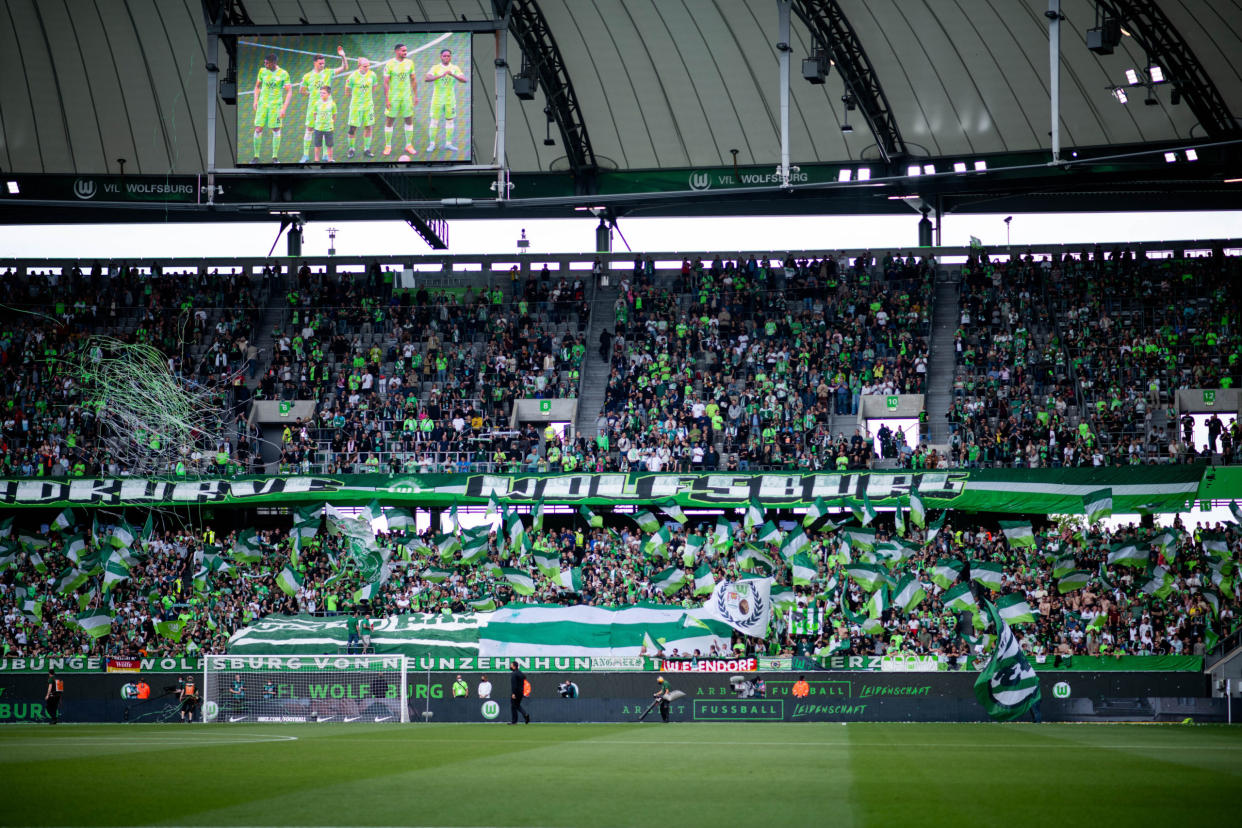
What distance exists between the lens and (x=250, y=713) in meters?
31.2

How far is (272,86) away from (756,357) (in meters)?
19.3

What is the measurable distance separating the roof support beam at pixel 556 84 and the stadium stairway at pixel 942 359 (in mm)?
14062

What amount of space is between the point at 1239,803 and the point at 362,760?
998 cm

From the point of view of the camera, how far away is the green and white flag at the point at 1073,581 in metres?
34.0

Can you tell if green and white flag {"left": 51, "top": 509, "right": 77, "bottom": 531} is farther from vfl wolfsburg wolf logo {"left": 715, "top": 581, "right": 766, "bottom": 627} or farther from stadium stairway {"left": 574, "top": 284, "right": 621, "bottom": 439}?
vfl wolfsburg wolf logo {"left": 715, "top": 581, "right": 766, "bottom": 627}

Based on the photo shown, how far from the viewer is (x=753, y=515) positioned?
37000 mm

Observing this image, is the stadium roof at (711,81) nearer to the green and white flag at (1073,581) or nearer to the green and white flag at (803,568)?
the green and white flag at (1073,581)

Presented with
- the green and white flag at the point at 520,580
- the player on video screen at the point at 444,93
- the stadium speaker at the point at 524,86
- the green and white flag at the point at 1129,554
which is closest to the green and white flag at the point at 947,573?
the green and white flag at the point at 1129,554

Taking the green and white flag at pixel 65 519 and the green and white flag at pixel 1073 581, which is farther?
the green and white flag at pixel 65 519

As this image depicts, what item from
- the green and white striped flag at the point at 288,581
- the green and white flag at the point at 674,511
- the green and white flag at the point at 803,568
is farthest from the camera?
the green and white flag at the point at 674,511

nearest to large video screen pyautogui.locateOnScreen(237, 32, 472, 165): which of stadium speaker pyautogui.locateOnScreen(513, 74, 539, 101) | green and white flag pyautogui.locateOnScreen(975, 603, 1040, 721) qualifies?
stadium speaker pyautogui.locateOnScreen(513, 74, 539, 101)

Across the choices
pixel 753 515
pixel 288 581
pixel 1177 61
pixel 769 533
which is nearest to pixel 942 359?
pixel 753 515

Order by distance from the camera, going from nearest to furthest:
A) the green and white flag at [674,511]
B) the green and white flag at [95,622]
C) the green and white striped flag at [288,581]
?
the green and white flag at [95,622]
the green and white striped flag at [288,581]
the green and white flag at [674,511]

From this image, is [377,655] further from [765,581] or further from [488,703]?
[765,581]
